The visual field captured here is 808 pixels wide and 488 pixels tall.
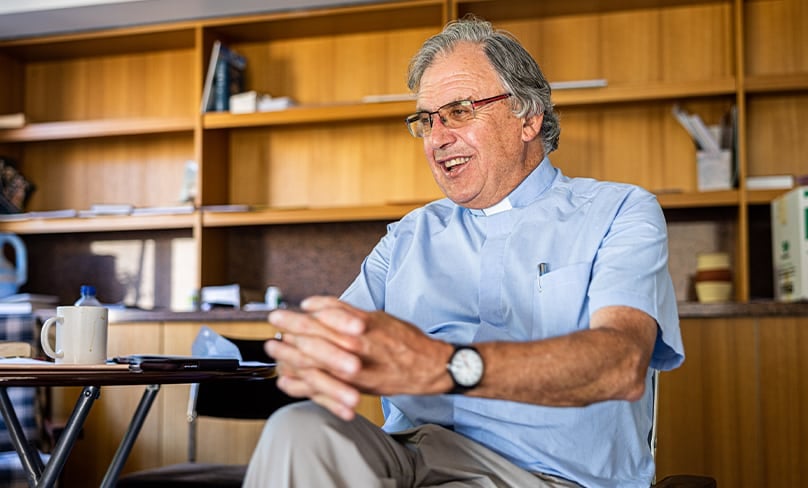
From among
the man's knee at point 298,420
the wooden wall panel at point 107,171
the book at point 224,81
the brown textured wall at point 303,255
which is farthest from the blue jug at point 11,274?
the man's knee at point 298,420

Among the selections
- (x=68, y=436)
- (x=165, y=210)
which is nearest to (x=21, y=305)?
(x=165, y=210)

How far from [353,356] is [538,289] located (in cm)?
65

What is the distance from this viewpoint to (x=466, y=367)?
1.06 meters

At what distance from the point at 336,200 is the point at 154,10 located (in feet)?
3.74

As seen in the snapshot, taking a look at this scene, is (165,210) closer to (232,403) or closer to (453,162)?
(232,403)

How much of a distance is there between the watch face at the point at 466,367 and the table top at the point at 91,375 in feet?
A: 1.95

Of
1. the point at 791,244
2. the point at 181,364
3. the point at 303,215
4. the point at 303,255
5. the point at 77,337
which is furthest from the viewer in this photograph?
the point at 303,255

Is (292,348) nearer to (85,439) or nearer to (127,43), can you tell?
(85,439)

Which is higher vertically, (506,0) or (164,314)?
(506,0)

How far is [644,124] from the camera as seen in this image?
402cm

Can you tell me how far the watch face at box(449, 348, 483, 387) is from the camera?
1.05m

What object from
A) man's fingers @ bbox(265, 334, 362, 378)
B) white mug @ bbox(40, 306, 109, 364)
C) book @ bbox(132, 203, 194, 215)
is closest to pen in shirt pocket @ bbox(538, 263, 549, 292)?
man's fingers @ bbox(265, 334, 362, 378)

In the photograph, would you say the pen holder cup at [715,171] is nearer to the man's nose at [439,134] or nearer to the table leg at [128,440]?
the man's nose at [439,134]

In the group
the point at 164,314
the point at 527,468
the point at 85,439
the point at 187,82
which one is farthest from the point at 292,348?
the point at 187,82
